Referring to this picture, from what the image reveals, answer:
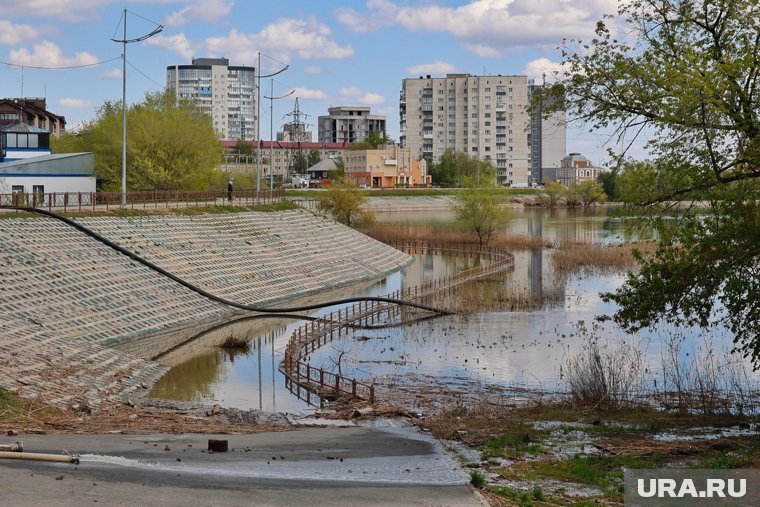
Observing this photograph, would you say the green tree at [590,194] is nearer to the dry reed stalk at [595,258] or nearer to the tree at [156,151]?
the dry reed stalk at [595,258]

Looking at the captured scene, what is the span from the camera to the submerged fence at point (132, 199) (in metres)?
46.2

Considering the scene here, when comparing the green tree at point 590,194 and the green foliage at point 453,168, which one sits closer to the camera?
the green tree at point 590,194

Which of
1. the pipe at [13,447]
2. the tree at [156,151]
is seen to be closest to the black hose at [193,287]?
the pipe at [13,447]

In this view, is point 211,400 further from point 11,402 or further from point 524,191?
point 524,191

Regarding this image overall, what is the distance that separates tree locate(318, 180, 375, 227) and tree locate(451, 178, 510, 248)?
1087 centimetres

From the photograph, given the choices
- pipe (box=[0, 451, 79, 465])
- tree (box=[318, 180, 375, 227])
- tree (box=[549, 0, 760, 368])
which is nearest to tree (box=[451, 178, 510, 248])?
tree (box=[318, 180, 375, 227])

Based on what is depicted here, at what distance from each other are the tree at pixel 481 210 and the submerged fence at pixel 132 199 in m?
17.7

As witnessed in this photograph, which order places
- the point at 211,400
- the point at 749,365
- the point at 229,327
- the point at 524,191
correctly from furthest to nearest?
the point at 524,191, the point at 229,327, the point at 749,365, the point at 211,400

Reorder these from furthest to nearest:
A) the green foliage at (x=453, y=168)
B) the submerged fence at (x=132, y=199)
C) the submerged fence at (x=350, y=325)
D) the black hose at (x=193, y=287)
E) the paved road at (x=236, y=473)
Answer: the green foliage at (x=453, y=168) < the submerged fence at (x=132, y=199) < the black hose at (x=193, y=287) < the submerged fence at (x=350, y=325) < the paved road at (x=236, y=473)

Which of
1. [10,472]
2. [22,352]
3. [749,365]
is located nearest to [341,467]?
[10,472]

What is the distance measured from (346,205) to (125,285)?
5043cm

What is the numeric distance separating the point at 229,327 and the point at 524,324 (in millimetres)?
11383

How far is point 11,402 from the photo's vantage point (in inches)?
765

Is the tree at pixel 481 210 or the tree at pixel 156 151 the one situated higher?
the tree at pixel 156 151
